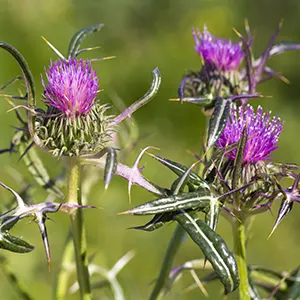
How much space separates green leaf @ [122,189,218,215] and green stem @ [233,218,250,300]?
0.59ft

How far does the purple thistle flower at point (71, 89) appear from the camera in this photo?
106 centimetres

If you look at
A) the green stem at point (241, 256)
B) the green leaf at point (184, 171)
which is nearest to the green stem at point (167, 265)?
the green stem at point (241, 256)

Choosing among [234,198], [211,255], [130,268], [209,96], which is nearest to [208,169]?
[234,198]

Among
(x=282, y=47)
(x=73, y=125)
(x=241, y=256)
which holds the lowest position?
→ (x=241, y=256)

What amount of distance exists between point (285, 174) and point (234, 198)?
0.35 feet

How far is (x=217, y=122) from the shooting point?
42.7 inches

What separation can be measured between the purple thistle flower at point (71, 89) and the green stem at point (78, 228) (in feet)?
0.34

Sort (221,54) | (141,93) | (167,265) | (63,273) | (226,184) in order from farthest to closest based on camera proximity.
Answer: (141,93) → (221,54) → (63,273) → (167,265) → (226,184)

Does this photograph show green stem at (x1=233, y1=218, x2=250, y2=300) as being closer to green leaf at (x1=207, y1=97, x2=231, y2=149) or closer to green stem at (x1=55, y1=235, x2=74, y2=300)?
green leaf at (x1=207, y1=97, x2=231, y2=149)

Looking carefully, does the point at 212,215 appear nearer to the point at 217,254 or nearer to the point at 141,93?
the point at 217,254

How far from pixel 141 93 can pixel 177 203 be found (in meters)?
4.41

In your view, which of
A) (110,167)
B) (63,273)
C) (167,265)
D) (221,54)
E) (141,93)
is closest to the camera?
(110,167)

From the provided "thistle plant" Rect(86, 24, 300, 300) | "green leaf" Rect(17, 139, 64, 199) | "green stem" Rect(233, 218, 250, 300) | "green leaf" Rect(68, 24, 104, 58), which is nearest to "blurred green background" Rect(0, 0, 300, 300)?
"green leaf" Rect(17, 139, 64, 199)

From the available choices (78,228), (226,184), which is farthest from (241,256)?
(78,228)
